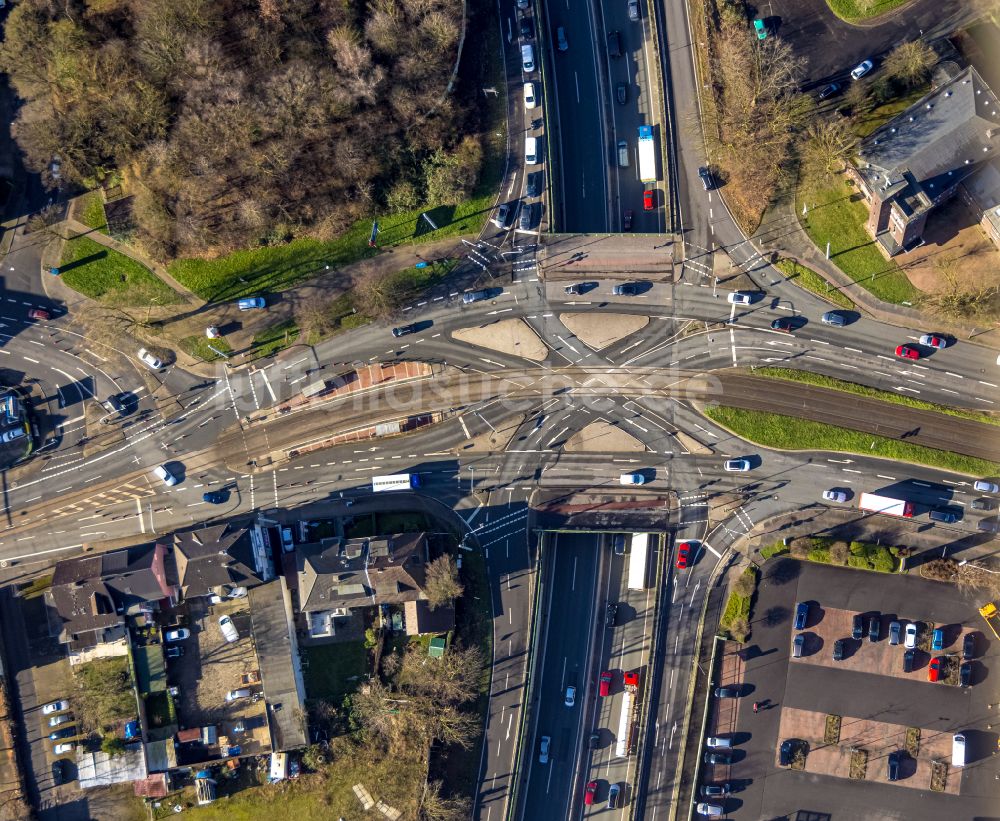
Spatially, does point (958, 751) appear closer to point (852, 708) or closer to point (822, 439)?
point (852, 708)

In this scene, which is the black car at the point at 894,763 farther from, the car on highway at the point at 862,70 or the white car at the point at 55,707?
the white car at the point at 55,707

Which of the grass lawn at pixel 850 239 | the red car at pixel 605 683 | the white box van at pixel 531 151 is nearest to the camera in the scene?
the red car at pixel 605 683

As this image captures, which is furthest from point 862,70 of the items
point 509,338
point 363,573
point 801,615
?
point 363,573

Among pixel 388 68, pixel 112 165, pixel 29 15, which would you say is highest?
pixel 29 15

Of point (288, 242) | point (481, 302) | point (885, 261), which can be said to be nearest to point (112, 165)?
point (288, 242)

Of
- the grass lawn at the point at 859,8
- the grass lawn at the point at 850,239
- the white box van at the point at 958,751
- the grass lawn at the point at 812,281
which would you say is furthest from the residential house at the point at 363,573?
the grass lawn at the point at 859,8

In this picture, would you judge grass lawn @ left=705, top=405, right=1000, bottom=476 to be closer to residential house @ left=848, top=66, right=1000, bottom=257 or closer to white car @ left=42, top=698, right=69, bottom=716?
residential house @ left=848, top=66, right=1000, bottom=257

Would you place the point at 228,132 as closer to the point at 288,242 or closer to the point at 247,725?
the point at 288,242
